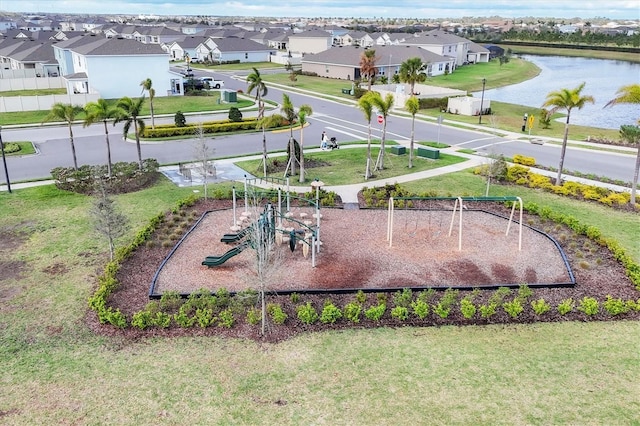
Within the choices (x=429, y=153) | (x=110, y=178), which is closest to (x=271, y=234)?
(x=110, y=178)

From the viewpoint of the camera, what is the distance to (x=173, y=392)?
451 inches

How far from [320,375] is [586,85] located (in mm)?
80835

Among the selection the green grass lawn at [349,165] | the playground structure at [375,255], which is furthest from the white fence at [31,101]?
the playground structure at [375,255]

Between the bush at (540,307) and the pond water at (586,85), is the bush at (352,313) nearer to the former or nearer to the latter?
the bush at (540,307)

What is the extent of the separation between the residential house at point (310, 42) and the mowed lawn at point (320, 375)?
89.8 metres

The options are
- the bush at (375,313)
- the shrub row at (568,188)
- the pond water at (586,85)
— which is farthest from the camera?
the pond water at (586,85)

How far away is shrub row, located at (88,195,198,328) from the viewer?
13961mm

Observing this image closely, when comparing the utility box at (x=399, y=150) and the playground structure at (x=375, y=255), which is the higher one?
the utility box at (x=399, y=150)

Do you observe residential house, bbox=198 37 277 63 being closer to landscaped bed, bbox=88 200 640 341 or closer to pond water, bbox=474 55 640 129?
pond water, bbox=474 55 640 129

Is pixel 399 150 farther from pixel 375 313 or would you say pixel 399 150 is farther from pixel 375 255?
pixel 375 313

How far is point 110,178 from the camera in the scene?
86.0 ft

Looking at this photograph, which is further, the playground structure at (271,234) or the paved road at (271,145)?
the paved road at (271,145)

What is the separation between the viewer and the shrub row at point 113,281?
45.8 feet

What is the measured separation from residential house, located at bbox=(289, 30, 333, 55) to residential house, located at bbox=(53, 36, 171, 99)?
157 ft
